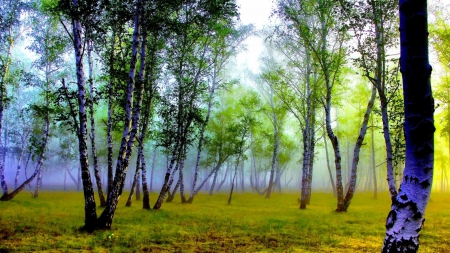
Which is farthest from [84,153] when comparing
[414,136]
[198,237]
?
[414,136]

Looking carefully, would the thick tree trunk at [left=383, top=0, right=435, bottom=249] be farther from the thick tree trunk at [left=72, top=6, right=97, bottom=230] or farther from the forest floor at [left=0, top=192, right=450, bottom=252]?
the thick tree trunk at [left=72, top=6, right=97, bottom=230]

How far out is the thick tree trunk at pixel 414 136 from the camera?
3.75 m

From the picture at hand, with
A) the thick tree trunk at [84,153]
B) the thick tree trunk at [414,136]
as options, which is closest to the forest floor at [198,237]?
the thick tree trunk at [84,153]

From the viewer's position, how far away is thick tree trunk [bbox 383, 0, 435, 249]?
3748 mm

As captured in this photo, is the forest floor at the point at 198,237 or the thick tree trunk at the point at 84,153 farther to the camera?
the thick tree trunk at the point at 84,153

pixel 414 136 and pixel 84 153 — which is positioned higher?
pixel 414 136

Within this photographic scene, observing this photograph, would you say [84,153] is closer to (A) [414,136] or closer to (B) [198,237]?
(B) [198,237]

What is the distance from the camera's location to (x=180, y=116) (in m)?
19.3

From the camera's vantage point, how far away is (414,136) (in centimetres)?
391

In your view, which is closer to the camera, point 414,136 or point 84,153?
point 414,136

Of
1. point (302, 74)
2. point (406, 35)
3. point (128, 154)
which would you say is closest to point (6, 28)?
point (128, 154)

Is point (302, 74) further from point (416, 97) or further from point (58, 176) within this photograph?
point (58, 176)

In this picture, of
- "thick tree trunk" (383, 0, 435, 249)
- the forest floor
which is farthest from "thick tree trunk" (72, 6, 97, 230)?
"thick tree trunk" (383, 0, 435, 249)

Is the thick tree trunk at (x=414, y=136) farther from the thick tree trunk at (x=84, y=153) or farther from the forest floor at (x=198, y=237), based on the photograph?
the thick tree trunk at (x=84, y=153)
